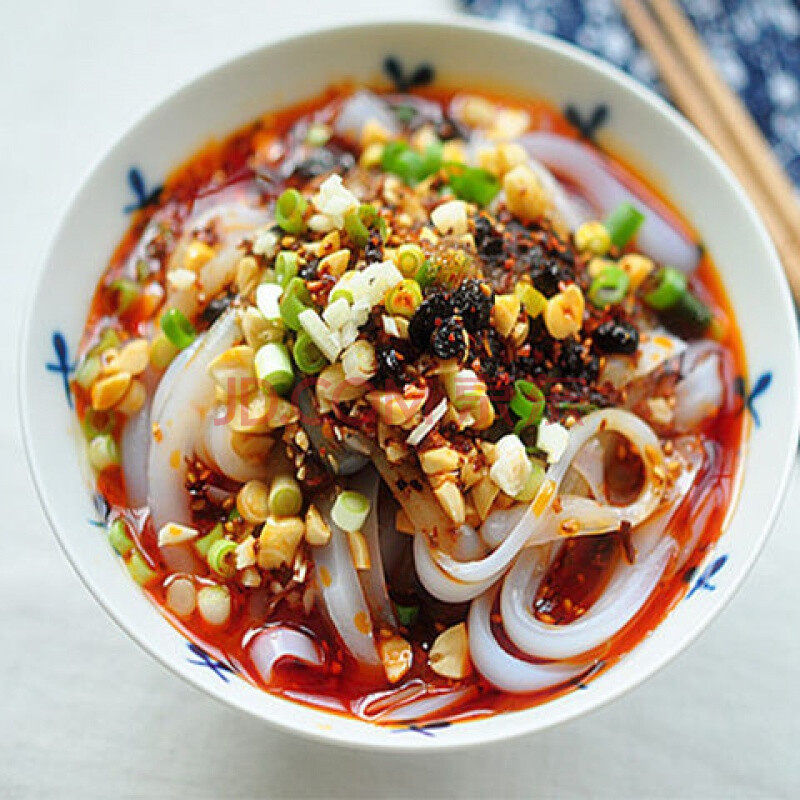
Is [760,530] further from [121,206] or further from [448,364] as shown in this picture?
[121,206]

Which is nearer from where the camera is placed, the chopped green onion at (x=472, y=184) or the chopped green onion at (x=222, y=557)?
the chopped green onion at (x=222, y=557)

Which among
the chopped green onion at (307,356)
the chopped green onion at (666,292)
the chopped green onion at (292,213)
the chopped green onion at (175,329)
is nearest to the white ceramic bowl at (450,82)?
the chopped green onion at (666,292)

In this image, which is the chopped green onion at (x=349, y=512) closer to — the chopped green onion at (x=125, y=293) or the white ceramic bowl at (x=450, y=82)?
the white ceramic bowl at (x=450, y=82)

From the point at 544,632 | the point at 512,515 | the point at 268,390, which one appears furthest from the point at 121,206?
the point at 544,632

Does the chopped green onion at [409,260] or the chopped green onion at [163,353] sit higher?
the chopped green onion at [163,353]

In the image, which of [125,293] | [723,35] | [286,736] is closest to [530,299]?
[125,293]

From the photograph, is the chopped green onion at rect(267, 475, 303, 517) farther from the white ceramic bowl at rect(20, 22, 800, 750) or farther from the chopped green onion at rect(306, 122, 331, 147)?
the chopped green onion at rect(306, 122, 331, 147)
